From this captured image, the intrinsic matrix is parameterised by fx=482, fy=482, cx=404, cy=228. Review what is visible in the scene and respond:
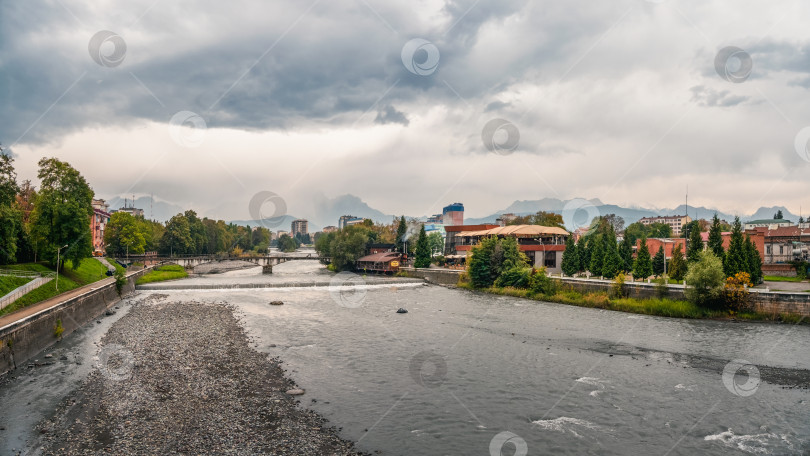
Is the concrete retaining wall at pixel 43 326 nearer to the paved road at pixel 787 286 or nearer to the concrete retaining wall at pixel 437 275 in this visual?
the concrete retaining wall at pixel 437 275

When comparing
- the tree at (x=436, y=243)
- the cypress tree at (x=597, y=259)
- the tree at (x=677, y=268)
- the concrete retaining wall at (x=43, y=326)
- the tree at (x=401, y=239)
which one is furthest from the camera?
the tree at (x=436, y=243)

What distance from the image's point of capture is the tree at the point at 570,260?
77438 millimetres

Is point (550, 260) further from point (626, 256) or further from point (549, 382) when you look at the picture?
point (549, 382)

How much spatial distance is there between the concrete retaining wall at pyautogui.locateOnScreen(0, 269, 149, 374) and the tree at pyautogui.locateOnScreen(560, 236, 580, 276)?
64640 millimetres

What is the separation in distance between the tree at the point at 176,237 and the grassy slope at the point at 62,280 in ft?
246

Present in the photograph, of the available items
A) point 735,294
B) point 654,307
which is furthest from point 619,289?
point 735,294

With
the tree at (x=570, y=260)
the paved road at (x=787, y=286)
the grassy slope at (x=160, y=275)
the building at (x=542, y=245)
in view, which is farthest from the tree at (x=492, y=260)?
the grassy slope at (x=160, y=275)

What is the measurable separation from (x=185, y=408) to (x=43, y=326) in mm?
19349

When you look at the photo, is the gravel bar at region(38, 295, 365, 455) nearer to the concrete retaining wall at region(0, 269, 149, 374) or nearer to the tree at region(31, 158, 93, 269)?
the concrete retaining wall at region(0, 269, 149, 374)

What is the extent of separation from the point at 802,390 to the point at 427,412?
A: 1982 centimetres

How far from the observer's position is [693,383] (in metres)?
26.2

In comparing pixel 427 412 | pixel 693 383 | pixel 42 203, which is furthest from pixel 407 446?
pixel 42 203

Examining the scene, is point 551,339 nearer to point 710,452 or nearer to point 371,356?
point 371,356

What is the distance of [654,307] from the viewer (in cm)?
4981
